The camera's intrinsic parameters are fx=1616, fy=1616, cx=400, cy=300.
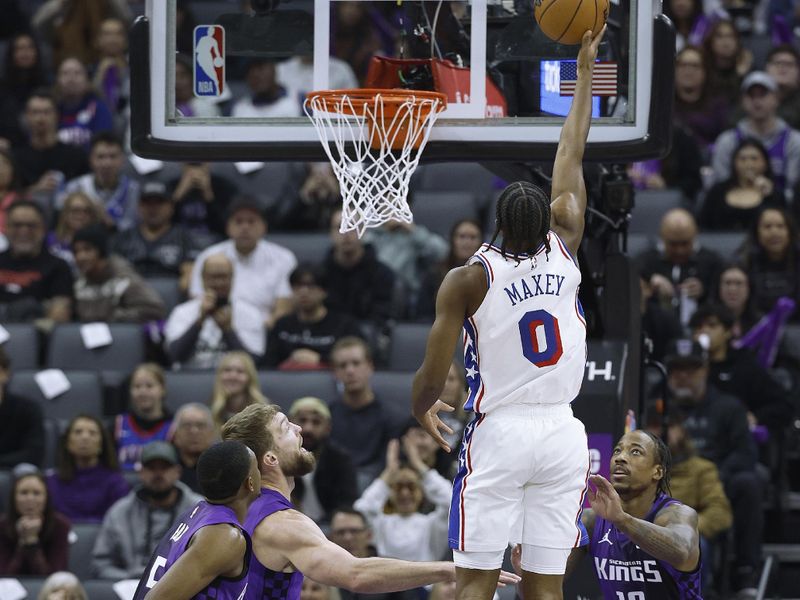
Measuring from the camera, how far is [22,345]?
1079 centimetres

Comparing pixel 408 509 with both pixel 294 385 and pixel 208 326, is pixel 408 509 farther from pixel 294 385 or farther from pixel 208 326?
pixel 208 326

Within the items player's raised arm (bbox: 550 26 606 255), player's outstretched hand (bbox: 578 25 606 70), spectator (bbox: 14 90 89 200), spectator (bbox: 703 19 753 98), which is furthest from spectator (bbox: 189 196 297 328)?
player's raised arm (bbox: 550 26 606 255)

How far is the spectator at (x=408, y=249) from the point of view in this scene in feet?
36.7

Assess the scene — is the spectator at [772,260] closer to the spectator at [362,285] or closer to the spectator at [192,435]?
the spectator at [362,285]

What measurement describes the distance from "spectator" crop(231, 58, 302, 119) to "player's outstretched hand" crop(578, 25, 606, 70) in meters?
6.19

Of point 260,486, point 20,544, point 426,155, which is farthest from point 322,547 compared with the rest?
point 20,544

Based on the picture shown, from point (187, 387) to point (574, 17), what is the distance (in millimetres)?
4925

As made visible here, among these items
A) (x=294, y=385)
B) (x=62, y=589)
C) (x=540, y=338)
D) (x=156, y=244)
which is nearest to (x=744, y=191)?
(x=294, y=385)

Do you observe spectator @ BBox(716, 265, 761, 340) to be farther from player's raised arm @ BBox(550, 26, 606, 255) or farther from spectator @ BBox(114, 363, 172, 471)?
player's raised arm @ BBox(550, 26, 606, 255)

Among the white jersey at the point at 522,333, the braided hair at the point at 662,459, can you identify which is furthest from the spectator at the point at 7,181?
the white jersey at the point at 522,333

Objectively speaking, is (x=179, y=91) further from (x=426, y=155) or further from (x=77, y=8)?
(x=77, y=8)

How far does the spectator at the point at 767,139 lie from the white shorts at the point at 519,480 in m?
6.60

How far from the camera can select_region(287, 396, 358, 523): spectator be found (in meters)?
9.19

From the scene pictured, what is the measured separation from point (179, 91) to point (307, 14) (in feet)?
9.19
